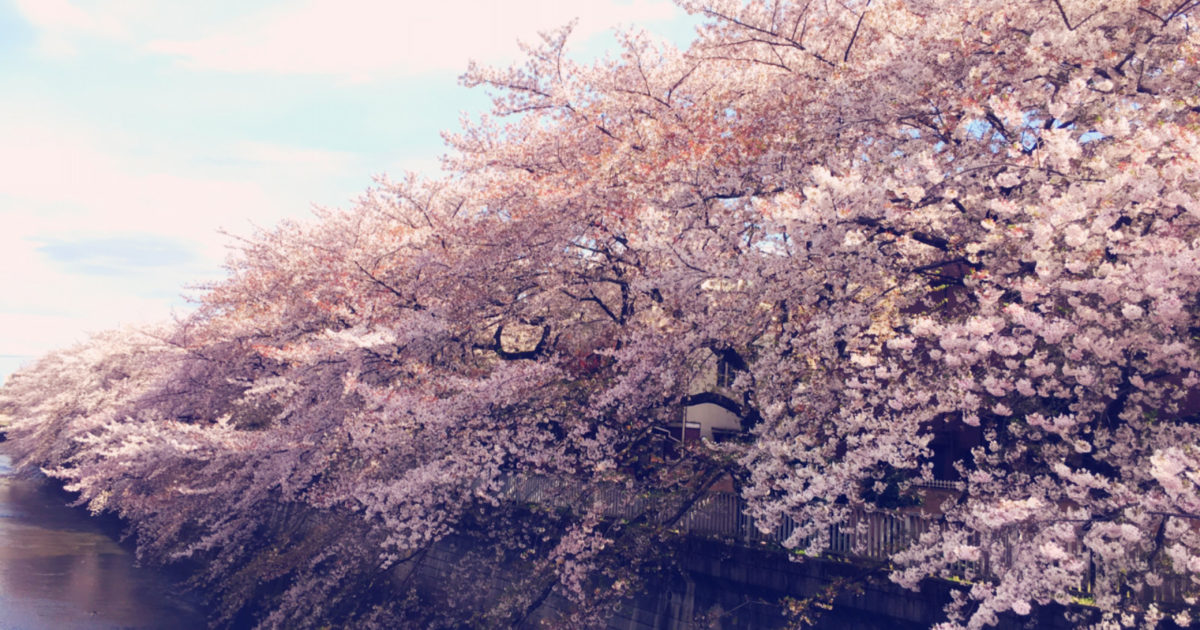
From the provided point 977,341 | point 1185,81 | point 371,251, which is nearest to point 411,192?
point 371,251

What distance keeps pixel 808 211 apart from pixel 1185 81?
519 centimetres

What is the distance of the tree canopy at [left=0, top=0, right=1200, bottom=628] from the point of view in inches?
323

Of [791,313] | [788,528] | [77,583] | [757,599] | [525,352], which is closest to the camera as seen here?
A: [791,313]

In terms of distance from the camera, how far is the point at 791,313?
11414mm

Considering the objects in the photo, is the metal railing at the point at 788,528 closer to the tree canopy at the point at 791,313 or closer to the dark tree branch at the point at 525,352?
the tree canopy at the point at 791,313

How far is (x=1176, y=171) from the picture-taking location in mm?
7348

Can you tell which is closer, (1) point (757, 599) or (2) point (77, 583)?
(1) point (757, 599)

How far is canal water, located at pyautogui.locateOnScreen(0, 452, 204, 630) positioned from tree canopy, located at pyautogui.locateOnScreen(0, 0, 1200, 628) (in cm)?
314

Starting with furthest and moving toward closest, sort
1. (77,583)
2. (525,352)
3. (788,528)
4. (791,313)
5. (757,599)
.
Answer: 1. (77,583)
2. (525,352)
3. (788,528)
4. (757,599)
5. (791,313)

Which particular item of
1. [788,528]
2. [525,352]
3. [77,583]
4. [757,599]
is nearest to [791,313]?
[788,528]

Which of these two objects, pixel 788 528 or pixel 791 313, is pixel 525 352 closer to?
pixel 788 528

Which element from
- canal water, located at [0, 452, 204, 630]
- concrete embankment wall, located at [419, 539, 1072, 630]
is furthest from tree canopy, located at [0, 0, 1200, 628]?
canal water, located at [0, 452, 204, 630]

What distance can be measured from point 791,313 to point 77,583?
1004 inches

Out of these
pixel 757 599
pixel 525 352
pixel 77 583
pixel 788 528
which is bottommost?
pixel 77 583
